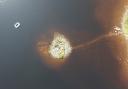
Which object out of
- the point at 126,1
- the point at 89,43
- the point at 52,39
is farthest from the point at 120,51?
the point at 52,39

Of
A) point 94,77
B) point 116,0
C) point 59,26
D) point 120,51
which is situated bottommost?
point 94,77

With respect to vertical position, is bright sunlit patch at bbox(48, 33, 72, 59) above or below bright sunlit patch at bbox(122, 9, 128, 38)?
below

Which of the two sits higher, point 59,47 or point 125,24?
point 125,24

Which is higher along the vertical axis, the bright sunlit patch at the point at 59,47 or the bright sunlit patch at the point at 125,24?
the bright sunlit patch at the point at 125,24

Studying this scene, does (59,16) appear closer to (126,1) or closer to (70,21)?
(70,21)

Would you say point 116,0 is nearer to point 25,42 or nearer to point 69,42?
point 69,42

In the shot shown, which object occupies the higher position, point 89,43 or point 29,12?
point 29,12
